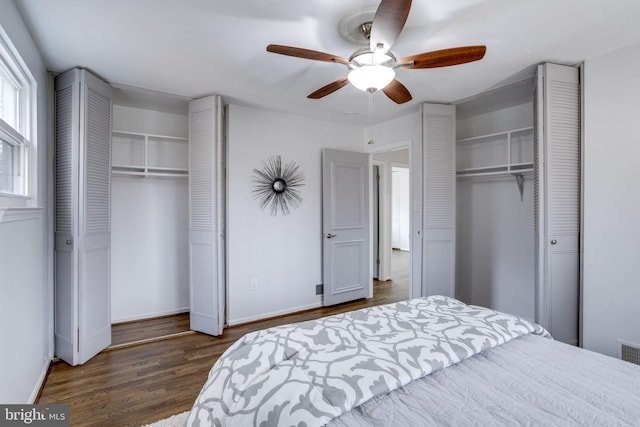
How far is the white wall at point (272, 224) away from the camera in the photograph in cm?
341

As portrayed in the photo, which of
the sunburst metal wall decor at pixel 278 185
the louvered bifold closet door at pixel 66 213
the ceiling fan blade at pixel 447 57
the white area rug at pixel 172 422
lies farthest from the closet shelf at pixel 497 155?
the louvered bifold closet door at pixel 66 213

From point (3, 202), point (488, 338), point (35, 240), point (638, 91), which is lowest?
point (488, 338)

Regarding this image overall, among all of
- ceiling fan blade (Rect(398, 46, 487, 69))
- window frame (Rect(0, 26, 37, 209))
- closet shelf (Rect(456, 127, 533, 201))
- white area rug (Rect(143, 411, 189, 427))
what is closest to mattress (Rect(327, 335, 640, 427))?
white area rug (Rect(143, 411, 189, 427))

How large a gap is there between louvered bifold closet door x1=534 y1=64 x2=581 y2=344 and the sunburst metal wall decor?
7.89 ft

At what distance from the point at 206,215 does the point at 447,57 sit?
246 cm

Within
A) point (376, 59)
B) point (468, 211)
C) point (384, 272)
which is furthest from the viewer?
point (384, 272)

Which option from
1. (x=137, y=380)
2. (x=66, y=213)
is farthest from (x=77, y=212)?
(x=137, y=380)

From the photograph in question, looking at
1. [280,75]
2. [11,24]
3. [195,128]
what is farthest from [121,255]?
[280,75]

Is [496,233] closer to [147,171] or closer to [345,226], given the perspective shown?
[345,226]

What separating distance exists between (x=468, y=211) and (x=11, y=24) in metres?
4.16

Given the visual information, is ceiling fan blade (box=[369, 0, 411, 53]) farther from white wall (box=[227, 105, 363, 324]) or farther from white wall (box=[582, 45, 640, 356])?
white wall (box=[227, 105, 363, 324])

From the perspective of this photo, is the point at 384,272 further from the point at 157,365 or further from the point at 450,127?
the point at 157,365

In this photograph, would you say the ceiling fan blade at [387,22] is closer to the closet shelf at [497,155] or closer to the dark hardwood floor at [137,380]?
the closet shelf at [497,155]

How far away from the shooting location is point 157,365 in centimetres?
251
